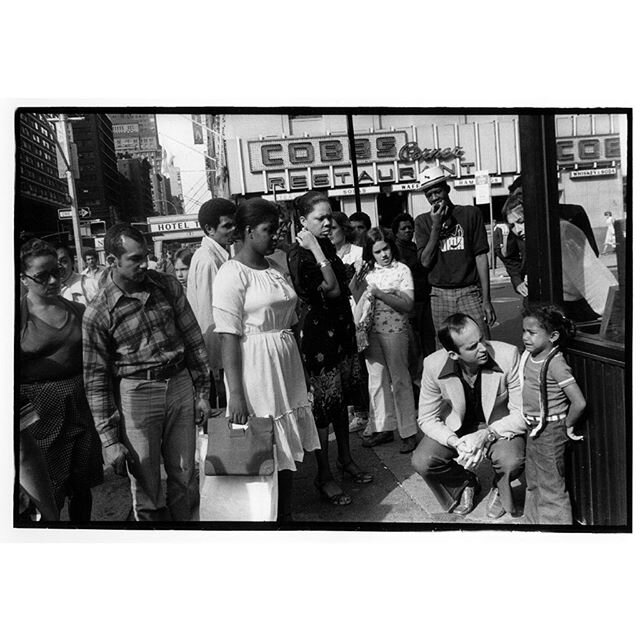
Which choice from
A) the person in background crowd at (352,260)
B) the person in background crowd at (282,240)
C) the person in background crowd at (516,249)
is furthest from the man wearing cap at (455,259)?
the person in background crowd at (282,240)

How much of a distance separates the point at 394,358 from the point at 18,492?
2066mm

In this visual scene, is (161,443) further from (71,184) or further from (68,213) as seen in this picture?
(71,184)

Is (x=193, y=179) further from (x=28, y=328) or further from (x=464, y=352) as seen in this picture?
(x=464, y=352)

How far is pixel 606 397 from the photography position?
367 centimetres

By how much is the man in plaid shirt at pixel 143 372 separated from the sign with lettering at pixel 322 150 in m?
0.73

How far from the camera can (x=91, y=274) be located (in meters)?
3.68

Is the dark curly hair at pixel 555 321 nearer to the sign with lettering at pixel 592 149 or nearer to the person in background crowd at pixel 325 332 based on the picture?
the sign with lettering at pixel 592 149

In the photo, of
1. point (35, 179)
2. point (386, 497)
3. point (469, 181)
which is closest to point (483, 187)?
point (469, 181)

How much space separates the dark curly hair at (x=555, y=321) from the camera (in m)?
3.72

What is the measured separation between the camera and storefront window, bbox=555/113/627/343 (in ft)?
11.9

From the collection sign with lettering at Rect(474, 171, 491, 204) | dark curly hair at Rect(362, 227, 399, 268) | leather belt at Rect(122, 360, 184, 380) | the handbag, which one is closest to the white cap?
sign with lettering at Rect(474, 171, 491, 204)

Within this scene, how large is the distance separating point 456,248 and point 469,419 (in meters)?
0.90

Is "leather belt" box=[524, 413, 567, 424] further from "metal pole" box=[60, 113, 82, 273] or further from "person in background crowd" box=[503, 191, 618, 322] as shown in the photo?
"metal pole" box=[60, 113, 82, 273]

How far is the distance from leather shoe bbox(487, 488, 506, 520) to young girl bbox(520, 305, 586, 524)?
200mm
